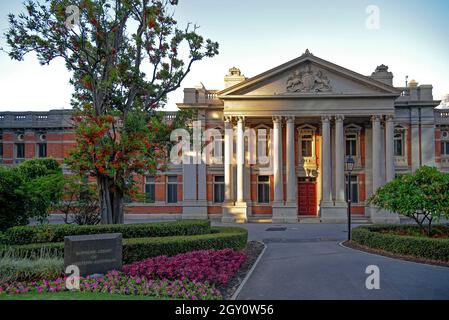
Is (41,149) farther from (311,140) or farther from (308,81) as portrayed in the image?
(308,81)

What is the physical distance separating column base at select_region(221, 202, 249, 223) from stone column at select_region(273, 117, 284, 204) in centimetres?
253

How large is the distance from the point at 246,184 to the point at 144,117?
58.1ft

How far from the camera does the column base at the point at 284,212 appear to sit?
30328mm

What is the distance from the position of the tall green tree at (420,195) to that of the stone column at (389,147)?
1549 centimetres

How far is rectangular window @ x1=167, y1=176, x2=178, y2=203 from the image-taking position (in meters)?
34.7

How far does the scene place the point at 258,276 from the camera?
11.1 meters

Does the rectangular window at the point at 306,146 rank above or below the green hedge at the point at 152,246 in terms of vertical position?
above

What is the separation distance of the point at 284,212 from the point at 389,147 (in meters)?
9.31

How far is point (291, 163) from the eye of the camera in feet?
101

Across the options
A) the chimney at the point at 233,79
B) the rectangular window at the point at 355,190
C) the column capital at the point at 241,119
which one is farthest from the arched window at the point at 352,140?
the chimney at the point at 233,79

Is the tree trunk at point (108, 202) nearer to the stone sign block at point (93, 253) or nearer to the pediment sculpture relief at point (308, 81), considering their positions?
the stone sign block at point (93, 253)

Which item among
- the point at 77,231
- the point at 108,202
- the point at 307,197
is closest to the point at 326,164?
the point at 307,197
